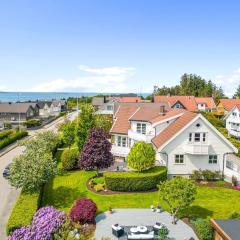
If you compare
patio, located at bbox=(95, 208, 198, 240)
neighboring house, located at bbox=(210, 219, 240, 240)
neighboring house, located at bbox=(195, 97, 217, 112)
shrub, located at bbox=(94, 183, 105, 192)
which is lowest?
patio, located at bbox=(95, 208, 198, 240)

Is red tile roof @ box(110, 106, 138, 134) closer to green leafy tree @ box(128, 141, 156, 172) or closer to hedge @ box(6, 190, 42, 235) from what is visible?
green leafy tree @ box(128, 141, 156, 172)

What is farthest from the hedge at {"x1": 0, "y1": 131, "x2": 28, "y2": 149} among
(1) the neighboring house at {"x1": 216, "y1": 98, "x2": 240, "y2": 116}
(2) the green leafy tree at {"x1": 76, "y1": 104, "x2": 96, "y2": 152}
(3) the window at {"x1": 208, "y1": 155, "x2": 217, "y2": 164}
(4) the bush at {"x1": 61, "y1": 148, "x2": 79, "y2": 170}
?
(1) the neighboring house at {"x1": 216, "y1": 98, "x2": 240, "y2": 116}

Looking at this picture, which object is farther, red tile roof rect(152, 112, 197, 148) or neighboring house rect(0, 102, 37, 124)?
neighboring house rect(0, 102, 37, 124)

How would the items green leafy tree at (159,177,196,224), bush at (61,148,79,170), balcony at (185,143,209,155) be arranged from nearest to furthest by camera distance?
green leafy tree at (159,177,196,224)
balcony at (185,143,209,155)
bush at (61,148,79,170)

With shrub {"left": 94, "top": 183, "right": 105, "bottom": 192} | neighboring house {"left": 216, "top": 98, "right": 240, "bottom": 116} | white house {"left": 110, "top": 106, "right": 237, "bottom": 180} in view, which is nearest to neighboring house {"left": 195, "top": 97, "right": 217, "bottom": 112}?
neighboring house {"left": 216, "top": 98, "right": 240, "bottom": 116}

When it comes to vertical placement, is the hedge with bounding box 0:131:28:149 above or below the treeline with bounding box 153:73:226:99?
below

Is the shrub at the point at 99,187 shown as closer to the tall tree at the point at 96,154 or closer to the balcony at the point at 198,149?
the tall tree at the point at 96,154

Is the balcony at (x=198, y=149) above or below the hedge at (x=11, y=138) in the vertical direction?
above

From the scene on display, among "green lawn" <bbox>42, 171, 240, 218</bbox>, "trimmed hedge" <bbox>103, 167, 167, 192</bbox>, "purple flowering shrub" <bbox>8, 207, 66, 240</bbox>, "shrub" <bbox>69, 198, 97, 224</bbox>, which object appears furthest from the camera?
"trimmed hedge" <bbox>103, 167, 167, 192</bbox>

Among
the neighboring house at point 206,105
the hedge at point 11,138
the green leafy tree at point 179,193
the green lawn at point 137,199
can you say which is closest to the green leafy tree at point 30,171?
the green lawn at point 137,199
